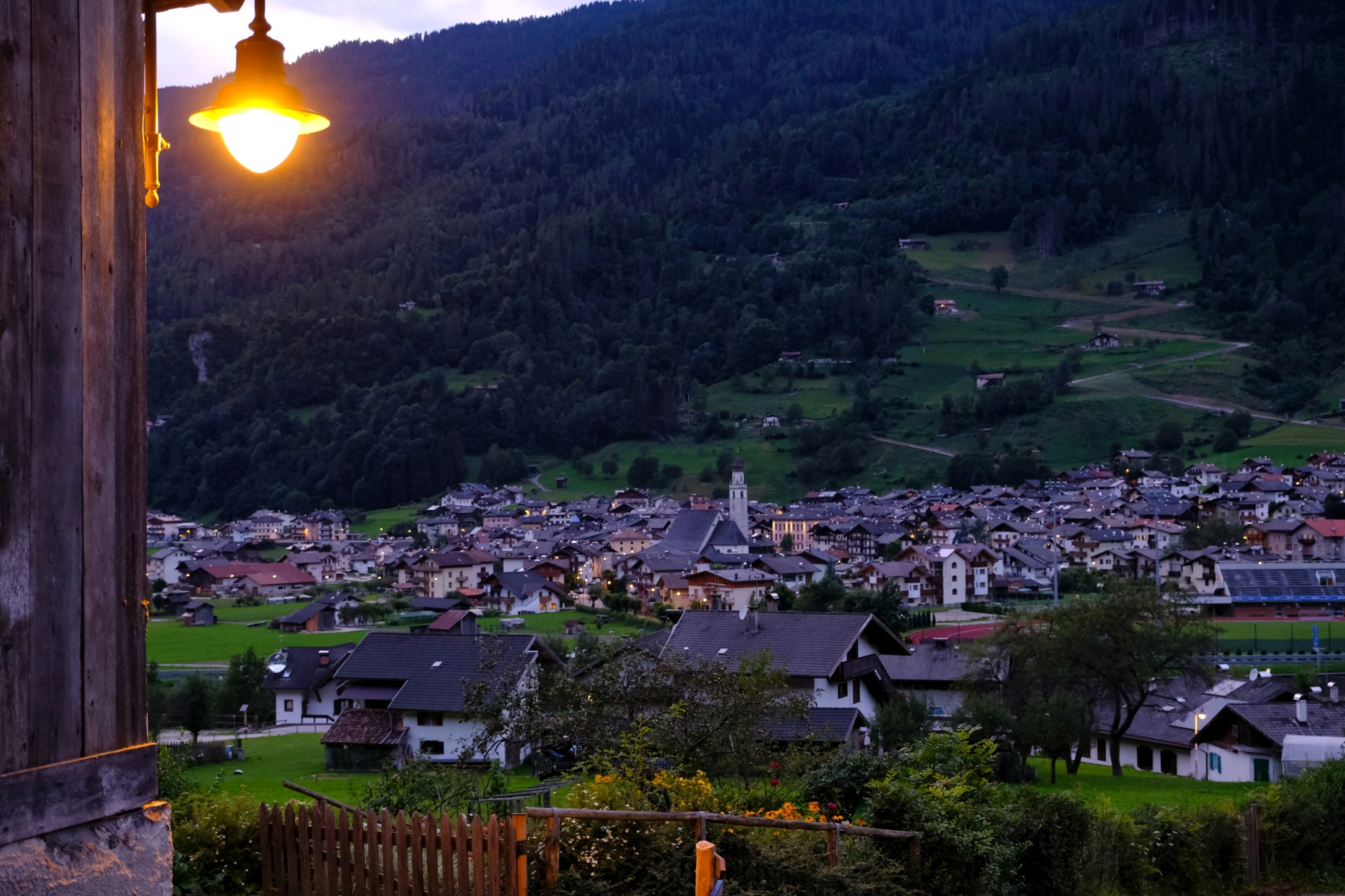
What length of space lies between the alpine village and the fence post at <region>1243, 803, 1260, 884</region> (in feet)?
0.19

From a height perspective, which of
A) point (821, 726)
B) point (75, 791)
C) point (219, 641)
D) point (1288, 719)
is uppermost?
point (75, 791)

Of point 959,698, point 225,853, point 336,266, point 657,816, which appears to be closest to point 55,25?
point 657,816

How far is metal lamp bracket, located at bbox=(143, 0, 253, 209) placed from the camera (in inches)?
138

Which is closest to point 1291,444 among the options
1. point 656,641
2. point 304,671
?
point 656,641

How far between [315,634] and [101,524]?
49475 mm

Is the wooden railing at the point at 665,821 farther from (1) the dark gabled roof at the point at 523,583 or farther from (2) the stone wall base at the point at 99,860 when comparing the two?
(1) the dark gabled roof at the point at 523,583

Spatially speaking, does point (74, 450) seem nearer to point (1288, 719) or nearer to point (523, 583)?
A: point (1288, 719)

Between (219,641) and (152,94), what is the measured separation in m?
51.7

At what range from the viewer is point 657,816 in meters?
6.57

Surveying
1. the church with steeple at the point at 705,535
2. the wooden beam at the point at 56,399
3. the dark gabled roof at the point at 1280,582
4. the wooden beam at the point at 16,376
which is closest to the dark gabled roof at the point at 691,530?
the church with steeple at the point at 705,535

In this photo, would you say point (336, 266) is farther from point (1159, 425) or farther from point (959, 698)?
point (959, 698)

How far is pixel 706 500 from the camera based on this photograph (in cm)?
9956

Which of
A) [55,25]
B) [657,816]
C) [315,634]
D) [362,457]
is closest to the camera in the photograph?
[55,25]

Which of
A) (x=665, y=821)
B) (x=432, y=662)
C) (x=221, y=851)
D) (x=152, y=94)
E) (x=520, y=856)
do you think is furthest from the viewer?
(x=432, y=662)
